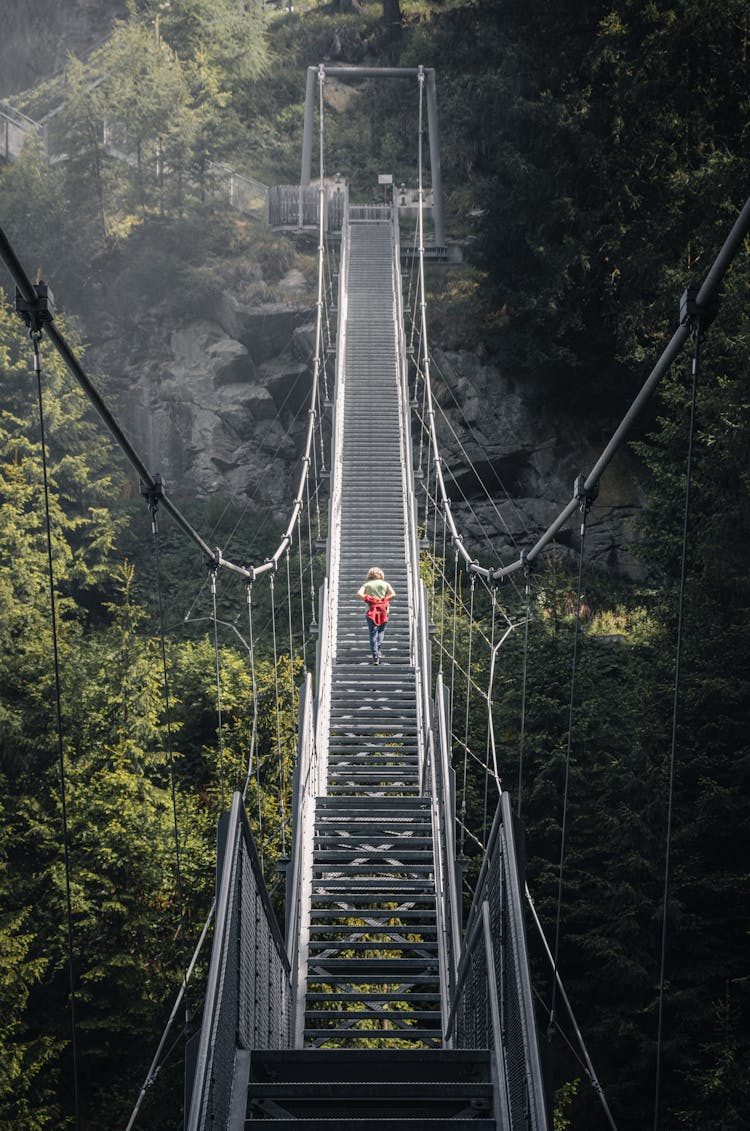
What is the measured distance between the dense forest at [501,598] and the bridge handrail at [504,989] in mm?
2051

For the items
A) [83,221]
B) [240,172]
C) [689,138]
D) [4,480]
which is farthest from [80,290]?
[689,138]

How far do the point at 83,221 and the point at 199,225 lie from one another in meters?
2.41

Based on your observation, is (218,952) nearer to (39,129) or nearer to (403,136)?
(403,136)

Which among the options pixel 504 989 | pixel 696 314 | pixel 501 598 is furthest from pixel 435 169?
pixel 504 989

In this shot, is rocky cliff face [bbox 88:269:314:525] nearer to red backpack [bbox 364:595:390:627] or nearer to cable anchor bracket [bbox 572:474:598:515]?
red backpack [bbox 364:595:390:627]

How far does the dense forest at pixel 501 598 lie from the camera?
11938 millimetres

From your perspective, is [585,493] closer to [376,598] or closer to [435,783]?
[435,783]

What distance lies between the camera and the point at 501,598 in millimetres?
17438

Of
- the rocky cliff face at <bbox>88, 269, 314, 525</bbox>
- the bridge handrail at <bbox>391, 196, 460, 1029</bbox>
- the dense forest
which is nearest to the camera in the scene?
the bridge handrail at <bbox>391, 196, 460, 1029</bbox>

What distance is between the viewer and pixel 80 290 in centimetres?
2436

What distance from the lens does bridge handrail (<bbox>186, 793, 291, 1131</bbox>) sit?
3.65 metres

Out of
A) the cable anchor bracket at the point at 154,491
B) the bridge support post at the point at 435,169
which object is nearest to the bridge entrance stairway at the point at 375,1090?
the cable anchor bracket at the point at 154,491

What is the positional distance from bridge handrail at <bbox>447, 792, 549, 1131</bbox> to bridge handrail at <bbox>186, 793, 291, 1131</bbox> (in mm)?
922

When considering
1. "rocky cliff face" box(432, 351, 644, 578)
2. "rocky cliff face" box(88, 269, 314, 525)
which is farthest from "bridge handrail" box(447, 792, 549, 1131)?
"rocky cliff face" box(88, 269, 314, 525)
